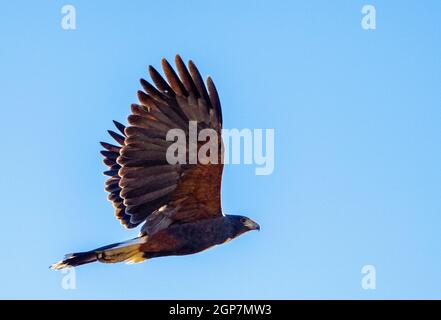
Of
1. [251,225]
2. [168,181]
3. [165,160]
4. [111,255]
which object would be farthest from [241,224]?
[111,255]

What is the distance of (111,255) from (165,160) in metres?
1.64

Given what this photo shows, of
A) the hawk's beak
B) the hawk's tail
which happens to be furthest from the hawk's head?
the hawk's tail

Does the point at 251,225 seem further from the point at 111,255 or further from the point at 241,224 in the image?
the point at 111,255

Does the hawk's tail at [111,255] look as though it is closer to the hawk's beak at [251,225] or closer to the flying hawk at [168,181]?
the flying hawk at [168,181]

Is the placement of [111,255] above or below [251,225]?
below

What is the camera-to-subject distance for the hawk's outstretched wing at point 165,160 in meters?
13.2

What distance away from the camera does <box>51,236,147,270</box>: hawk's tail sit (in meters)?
13.1

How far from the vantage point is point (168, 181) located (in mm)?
13484

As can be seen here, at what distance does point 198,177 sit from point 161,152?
68 centimetres

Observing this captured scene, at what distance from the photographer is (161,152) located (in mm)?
13406

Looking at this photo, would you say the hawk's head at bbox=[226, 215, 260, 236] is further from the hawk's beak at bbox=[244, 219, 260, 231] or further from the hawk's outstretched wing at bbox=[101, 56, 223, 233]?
the hawk's outstretched wing at bbox=[101, 56, 223, 233]
